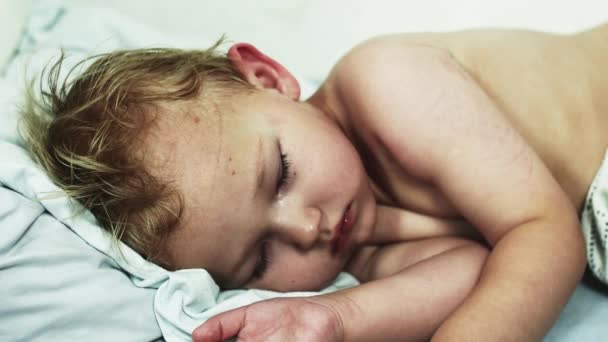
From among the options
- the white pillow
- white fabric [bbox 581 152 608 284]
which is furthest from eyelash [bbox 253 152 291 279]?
the white pillow

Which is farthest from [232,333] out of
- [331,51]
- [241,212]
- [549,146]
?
[331,51]

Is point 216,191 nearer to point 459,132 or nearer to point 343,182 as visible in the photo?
point 343,182

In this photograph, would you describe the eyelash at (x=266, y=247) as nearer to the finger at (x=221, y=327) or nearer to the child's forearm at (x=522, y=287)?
the finger at (x=221, y=327)

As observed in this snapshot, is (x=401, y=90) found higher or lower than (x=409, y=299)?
higher

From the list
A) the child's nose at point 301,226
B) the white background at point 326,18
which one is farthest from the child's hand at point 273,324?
the white background at point 326,18

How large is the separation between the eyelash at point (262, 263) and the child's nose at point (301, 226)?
0.04m

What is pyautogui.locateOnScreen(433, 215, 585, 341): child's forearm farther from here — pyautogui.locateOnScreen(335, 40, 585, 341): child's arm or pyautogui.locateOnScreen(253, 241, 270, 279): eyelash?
pyautogui.locateOnScreen(253, 241, 270, 279): eyelash

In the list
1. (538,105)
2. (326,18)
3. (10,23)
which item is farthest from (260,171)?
(10,23)

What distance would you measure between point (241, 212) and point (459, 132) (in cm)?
31

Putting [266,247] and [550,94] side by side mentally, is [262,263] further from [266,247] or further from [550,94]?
[550,94]

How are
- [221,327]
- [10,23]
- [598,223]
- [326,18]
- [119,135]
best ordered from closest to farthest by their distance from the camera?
1. [221,327]
2. [119,135]
3. [598,223]
4. [10,23]
5. [326,18]

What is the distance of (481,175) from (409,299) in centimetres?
19

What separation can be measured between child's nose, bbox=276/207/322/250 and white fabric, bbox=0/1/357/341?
9 centimetres

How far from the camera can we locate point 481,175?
31.4 inches
